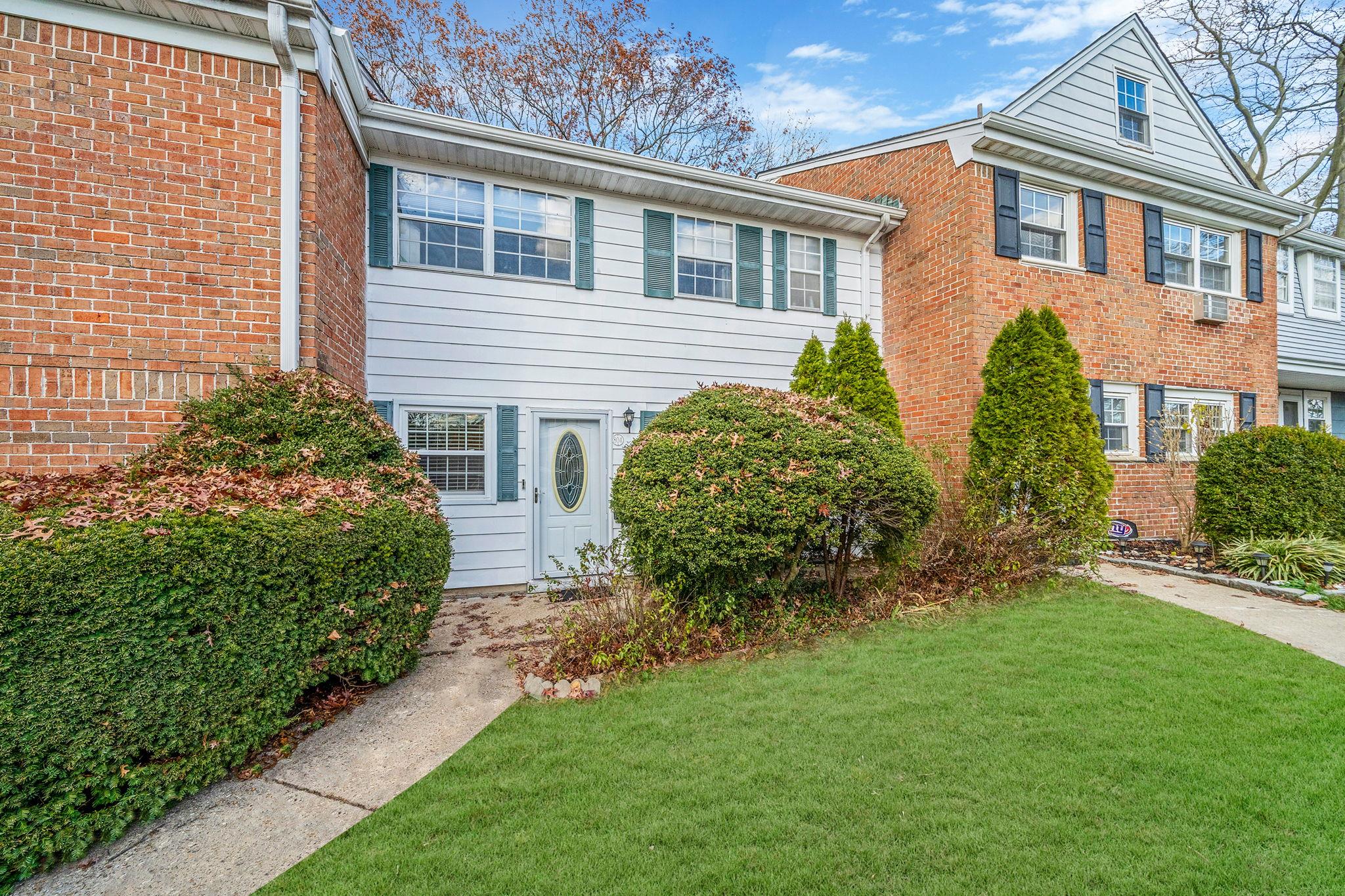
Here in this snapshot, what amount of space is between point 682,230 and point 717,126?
881 cm

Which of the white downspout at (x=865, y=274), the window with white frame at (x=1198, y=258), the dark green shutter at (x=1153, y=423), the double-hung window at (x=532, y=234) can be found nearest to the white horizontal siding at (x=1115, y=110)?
the window with white frame at (x=1198, y=258)

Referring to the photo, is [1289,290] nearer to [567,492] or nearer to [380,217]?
[567,492]

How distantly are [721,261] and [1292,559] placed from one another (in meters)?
7.05

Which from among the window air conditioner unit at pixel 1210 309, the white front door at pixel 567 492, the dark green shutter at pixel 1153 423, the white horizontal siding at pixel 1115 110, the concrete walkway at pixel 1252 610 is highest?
the white horizontal siding at pixel 1115 110

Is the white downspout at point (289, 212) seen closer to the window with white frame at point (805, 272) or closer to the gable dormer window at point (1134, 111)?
the window with white frame at point (805, 272)

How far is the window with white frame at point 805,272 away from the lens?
8.26 meters

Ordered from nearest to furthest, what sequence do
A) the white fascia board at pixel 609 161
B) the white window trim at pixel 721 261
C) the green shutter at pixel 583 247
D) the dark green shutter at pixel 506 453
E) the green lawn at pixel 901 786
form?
1. the green lawn at pixel 901 786
2. the white fascia board at pixel 609 161
3. the dark green shutter at pixel 506 453
4. the green shutter at pixel 583 247
5. the white window trim at pixel 721 261

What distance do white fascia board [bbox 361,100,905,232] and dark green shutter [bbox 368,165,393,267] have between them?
501 mm

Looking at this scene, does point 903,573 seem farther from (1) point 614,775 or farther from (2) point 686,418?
(1) point 614,775

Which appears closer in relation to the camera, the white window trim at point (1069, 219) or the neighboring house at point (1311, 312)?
the white window trim at point (1069, 219)

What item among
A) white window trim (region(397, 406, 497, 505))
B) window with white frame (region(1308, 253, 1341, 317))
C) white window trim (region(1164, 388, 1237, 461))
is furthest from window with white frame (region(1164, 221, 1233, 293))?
white window trim (region(397, 406, 497, 505))

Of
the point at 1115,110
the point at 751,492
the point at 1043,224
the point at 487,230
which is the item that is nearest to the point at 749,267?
the point at 487,230

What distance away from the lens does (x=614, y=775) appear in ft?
9.21

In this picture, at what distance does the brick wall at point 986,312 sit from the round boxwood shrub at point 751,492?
3430 millimetres
